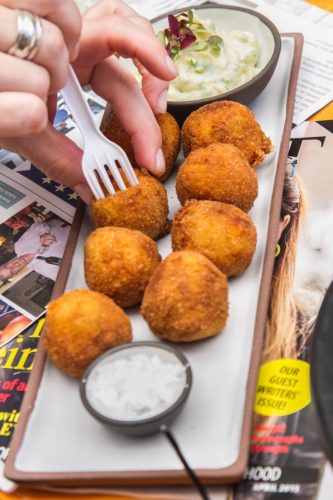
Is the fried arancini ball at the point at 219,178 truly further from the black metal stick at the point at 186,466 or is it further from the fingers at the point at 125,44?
the black metal stick at the point at 186,466

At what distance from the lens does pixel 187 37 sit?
58.3 inches

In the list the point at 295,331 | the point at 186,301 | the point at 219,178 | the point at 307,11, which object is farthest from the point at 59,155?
the point at 307,11

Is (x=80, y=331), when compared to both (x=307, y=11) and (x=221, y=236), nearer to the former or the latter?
(x=221, y=236)

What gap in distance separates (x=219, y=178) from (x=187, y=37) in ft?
1.65

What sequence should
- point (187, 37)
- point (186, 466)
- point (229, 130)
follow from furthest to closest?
1. point (187, 37)
2. point (229, 130)
3. point (186, 466)

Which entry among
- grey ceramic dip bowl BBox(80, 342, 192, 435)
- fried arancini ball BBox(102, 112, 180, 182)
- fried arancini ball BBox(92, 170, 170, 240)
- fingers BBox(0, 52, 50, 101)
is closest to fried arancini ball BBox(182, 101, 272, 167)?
fried arancini ball BBox(102, 112, 180, 182)

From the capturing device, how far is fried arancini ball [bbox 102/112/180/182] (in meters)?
1.25

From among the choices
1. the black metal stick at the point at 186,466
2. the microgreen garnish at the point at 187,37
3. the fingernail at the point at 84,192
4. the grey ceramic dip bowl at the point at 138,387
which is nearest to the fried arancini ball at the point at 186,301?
the grey ceramic dip bowl at the point at 138,387

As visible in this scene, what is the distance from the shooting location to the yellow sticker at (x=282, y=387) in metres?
0.92

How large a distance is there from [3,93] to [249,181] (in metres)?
0.44

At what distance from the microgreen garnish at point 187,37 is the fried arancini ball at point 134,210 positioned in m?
0.48

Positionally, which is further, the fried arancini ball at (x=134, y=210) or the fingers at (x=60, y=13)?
the fried arancini ball at (x=134, y=210)

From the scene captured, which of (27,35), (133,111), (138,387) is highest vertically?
(27,35)

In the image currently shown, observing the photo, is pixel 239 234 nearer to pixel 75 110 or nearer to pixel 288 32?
pixel 75 110
